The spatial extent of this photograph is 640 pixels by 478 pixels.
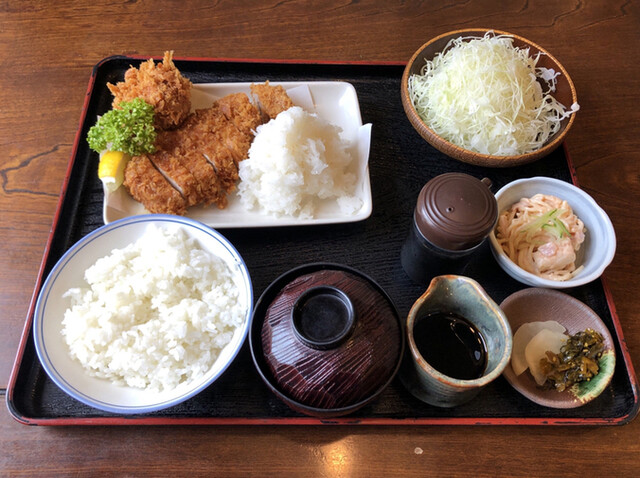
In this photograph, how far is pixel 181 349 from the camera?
4.76 ft

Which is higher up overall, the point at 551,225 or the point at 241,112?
the point at 241,112

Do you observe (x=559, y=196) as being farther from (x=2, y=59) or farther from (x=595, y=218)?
(x=2, y=59)

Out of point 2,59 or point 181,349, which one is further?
point 2,59

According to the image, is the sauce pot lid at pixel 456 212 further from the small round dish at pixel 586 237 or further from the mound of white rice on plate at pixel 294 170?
the mound of white rice on plate at pixel 294 170

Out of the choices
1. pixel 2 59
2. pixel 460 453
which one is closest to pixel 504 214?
pixel 460 453

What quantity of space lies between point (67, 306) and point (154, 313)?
1.01 feet

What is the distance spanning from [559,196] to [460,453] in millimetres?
1079

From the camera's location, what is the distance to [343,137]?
6.96 feet

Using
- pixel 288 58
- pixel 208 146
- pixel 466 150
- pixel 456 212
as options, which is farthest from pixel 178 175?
pixel 466 150

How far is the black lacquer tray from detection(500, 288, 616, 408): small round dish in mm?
83

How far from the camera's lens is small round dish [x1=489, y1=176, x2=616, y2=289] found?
5.40 feet

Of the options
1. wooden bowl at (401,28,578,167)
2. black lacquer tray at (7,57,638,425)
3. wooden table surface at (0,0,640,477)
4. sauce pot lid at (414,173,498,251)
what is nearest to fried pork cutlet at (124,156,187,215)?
black lacquer tray at (7,57,638,425)

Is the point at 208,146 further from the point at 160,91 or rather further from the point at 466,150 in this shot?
the point at 466,150

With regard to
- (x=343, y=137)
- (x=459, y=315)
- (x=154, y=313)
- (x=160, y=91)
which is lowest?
(x=459, y=315)
